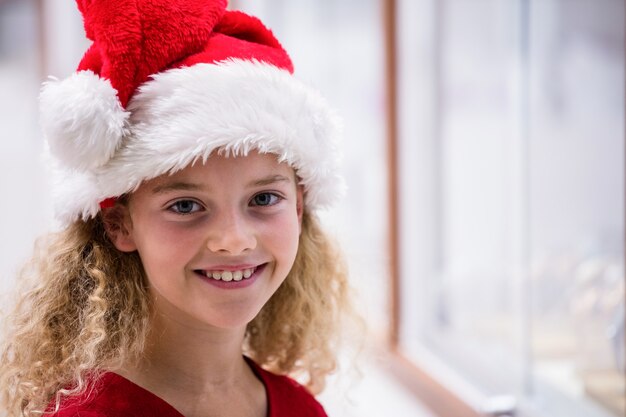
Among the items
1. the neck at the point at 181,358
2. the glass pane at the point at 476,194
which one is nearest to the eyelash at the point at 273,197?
the neck at the point at 181,358

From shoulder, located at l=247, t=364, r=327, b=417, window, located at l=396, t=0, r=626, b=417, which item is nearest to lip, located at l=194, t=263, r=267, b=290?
shoulder, located at l=247, t=364, r=327, b=417

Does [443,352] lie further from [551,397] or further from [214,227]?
[214,227]

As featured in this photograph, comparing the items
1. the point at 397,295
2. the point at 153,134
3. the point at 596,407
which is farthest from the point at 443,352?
the point at 153,134

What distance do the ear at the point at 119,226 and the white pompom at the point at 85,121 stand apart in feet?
0.35

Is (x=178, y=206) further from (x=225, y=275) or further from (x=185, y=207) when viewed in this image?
(x=225, y=275)

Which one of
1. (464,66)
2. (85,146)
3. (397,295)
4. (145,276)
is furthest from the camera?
(397,295)

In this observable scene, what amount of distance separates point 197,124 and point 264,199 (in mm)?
152

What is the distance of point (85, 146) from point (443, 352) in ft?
6.40

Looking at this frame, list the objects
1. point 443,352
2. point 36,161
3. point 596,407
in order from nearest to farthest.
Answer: point 596,407 → point 443,352 → point 36,161

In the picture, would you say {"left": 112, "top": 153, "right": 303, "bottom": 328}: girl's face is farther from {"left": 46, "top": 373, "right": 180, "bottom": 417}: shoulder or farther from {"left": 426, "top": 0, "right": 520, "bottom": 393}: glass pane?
{"left": 426, "top": 0, "right": 520, "bottom": 393}: glass pane

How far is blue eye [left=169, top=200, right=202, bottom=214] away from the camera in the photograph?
1043 millimetres

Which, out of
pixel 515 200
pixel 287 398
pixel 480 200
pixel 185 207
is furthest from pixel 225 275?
pixel 480 200

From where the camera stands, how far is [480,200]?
2.44m

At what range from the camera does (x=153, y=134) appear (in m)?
1.01
